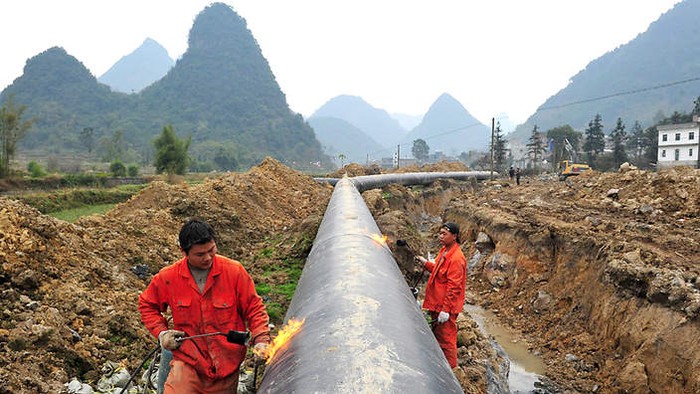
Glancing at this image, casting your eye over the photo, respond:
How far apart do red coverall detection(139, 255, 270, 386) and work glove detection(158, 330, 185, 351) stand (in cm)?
11

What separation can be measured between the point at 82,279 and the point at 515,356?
7020 mm

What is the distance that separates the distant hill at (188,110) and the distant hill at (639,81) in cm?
8567

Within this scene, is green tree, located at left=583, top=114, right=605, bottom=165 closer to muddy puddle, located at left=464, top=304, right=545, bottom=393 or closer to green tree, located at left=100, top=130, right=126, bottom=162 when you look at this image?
muddy puddle, located at left=464, top=304, right=545, bottom=393

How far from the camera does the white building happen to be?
39.2 m

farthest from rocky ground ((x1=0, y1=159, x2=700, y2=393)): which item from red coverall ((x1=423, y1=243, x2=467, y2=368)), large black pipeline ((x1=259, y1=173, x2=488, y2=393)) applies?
large black pipeline ((x1=259, y1=173, x2=488, y2=393))

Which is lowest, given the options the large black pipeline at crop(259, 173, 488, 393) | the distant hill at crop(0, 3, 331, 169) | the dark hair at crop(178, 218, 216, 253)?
the large black pipeline at crop(259, 173, 488, 393)

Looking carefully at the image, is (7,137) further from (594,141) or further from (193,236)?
(594,141)

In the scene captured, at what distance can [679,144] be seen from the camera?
40.6m

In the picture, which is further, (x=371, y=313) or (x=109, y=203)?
(x=109, y=203)

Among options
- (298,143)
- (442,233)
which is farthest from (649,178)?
(298,143)

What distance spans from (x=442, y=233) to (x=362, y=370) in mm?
2980

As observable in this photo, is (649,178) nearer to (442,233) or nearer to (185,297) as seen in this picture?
(442,233)

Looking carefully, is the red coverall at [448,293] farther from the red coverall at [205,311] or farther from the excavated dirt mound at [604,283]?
the excavated dirt mound at [604,283]

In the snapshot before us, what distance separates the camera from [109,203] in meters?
20.0
